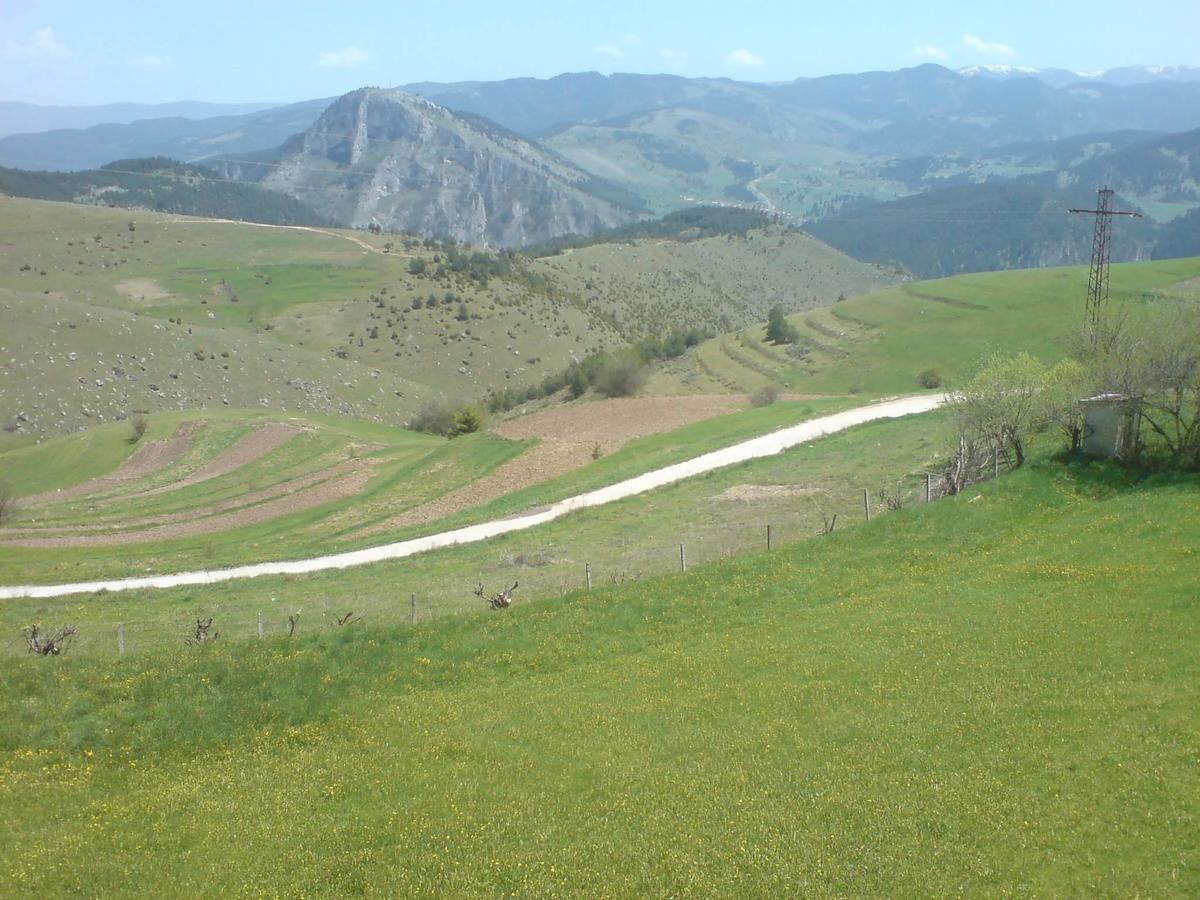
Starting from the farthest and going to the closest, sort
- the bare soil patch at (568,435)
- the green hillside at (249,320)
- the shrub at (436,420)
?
the green hillside at (249,320)
the shrub at (436,420)
the bare soil patch at (568,435)

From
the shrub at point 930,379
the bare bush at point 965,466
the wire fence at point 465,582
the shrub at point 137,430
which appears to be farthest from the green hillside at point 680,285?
the bare bush at point 965,466

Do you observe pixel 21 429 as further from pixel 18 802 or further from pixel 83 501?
pixel 18 802

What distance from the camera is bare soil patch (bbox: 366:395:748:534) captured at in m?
44.4

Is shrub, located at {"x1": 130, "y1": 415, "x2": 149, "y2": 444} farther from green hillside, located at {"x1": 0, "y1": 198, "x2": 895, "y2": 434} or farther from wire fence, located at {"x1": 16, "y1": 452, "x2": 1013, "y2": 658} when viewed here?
wire fence, located at {"x1": 16, "y1": 452, "x2": 1013, "y2": 658}

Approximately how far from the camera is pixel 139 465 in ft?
204

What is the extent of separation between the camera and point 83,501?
178 ft

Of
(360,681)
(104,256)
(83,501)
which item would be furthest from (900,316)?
(104,256)

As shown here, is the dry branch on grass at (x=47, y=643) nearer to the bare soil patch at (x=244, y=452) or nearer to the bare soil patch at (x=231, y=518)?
the bare soil patch at (x=231, y=518)

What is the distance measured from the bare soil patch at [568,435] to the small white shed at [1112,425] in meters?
24.5

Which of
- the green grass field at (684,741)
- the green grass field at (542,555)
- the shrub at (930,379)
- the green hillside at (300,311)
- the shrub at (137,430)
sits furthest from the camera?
the green hillside at (300,311)

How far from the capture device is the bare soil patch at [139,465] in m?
57.9

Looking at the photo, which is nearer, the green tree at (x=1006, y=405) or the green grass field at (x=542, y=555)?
the green grass field at (x=542, y=555)

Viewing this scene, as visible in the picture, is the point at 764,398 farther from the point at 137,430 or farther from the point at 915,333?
the point at 137,430

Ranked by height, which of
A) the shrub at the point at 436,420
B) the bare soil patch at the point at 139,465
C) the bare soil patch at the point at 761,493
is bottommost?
the shrub at the point at 436,420
